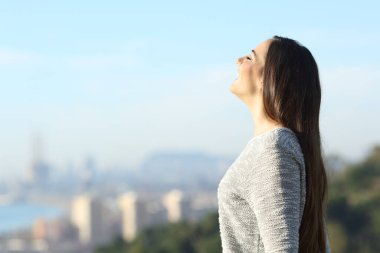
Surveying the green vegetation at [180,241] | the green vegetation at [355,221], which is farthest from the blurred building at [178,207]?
the green vegetation at [355,221]

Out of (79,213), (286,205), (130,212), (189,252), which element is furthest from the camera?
(79,213)

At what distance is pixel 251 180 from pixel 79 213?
67.0 metres

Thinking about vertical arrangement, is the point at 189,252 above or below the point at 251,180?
below

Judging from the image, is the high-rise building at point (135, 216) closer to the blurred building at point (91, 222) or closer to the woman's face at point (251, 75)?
the blurred building at point (91, 222)

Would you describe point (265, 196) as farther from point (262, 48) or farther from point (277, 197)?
point (262, 48)

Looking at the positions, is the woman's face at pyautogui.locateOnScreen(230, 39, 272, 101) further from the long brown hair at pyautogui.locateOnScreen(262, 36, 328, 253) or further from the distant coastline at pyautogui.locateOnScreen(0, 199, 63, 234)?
the distant coastline at pyautogui.locateOnScreen(0, 199, 63, 234)

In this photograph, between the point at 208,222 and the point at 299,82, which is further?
the point at 208,222

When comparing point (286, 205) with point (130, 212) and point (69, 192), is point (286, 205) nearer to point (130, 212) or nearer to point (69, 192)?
point (130, 212)

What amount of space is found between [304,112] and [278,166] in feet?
0.39

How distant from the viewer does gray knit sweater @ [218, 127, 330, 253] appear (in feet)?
5.06

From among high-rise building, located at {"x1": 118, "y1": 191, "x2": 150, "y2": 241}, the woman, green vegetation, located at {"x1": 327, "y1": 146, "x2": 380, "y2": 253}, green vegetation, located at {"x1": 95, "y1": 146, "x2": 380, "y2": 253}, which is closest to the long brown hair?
the woman

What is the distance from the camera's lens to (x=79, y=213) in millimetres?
67938

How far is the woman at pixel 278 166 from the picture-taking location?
5.08 feet

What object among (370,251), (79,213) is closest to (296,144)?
(370,251)
